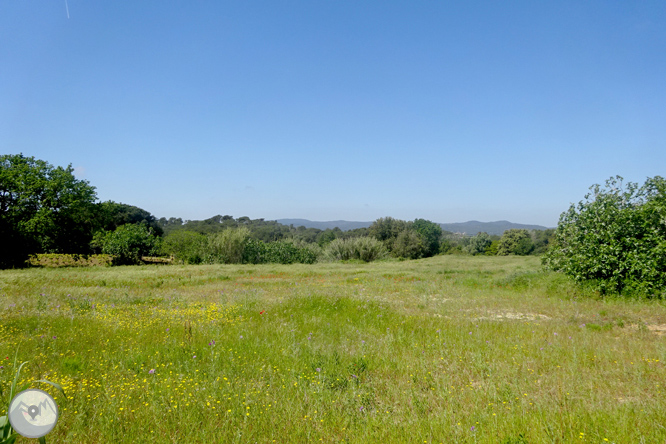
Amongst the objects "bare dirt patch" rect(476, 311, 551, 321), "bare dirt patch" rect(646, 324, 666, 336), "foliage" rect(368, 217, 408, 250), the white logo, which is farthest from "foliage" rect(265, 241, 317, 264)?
the white logo

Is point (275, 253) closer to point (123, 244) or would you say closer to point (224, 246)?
point (224, 246)

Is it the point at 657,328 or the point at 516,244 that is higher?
the point at 657,328

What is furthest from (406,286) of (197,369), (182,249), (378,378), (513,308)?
(182,249)

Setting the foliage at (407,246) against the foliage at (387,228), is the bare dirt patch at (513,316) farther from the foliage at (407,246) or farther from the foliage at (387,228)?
the foliage at (387,228)

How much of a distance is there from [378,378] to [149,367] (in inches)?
143

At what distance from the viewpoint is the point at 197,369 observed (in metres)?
5.18

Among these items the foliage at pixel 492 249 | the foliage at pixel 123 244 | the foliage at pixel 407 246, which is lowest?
the foliage at pixel 492 249

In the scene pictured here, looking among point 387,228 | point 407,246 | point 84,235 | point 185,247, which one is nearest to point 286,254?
point 185,247

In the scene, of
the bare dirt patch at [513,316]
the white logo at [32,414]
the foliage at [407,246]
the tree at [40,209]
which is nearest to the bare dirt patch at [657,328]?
the bare dirt patch at [513,316]

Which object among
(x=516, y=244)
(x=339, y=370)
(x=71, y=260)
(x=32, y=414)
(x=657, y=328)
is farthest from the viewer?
(x=516, y=244)

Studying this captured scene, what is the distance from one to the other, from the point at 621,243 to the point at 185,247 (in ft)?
120

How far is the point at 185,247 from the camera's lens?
37688 millimetres

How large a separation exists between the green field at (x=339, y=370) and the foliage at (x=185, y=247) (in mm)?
26149

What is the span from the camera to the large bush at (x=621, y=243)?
11.2 m
